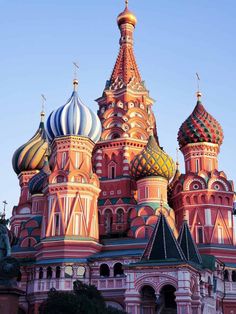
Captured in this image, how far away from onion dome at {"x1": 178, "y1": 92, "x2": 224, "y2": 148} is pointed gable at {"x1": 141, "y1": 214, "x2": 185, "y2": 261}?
1276 cm

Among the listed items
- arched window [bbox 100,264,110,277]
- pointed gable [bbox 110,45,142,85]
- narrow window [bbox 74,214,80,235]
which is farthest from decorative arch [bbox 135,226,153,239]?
pointed gable [bbox 110,45,142,85]

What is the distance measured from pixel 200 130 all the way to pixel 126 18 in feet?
43.4

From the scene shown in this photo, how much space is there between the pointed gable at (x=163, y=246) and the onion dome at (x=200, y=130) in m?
12.8

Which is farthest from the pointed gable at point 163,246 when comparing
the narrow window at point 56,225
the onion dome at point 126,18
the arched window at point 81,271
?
the onion dome at point 126,18

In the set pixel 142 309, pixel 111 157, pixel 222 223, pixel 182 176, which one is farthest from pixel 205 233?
pixel 142 309

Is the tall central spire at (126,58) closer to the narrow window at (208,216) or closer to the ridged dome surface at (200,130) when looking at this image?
the ridged dome surface at (200,130)

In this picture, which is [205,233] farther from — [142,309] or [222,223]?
[142,309]

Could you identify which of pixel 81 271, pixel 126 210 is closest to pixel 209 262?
pixel 81 271

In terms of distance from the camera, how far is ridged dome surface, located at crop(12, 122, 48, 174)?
132 feet

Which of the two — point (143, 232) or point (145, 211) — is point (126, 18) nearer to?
point (145, 211)

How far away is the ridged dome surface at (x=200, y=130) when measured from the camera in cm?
3497

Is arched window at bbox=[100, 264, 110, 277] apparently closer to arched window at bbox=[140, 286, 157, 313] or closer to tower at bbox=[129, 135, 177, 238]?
tower at bbox=[129, 135, 177, 238]

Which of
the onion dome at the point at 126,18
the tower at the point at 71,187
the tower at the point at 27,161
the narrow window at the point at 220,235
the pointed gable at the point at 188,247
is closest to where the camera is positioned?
the pointed gable at the point at 188,247

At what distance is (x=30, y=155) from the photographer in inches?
1593
